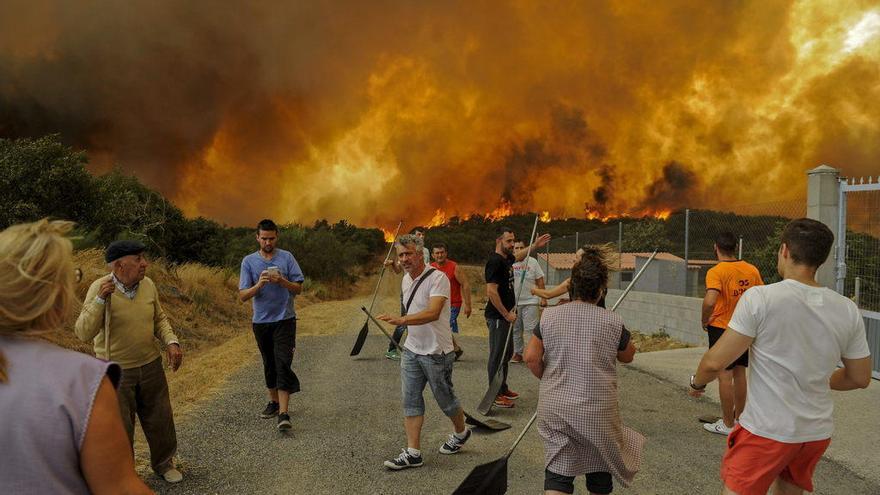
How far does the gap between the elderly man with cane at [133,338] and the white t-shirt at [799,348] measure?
153 inches

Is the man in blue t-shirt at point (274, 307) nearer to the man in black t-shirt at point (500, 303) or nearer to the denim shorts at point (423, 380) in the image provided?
the denim shorts at point (423, 380)

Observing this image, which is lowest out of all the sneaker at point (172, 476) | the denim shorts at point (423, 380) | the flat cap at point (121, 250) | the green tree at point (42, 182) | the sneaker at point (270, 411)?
the sneaker at point (172, 476)

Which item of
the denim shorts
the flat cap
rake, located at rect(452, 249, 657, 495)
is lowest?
rake, located at rect(452, 249, 657, 495)

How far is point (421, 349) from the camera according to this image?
16.7 ft

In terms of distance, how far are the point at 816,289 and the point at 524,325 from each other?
675cm

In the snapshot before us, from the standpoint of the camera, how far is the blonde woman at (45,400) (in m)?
1.45

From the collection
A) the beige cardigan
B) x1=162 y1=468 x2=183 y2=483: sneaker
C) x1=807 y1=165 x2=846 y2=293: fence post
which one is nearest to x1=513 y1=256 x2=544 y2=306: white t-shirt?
x1=807 y1=165 x2=846 y2=293: fence post

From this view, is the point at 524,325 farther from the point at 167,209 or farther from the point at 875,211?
the point at 167,209

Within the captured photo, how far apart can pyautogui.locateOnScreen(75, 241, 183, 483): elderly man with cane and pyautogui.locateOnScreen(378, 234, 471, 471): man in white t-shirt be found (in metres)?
1.72

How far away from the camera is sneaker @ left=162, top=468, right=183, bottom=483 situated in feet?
15.7

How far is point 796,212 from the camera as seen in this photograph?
9656mm

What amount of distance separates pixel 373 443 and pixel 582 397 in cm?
302

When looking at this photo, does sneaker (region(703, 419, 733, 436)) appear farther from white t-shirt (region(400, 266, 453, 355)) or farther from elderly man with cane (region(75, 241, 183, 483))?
elderly man with cane (region(75, 241, 183, 483))

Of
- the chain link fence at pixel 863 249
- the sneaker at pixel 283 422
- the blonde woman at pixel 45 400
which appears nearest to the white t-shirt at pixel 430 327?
the sneaker at pixel 283 422
